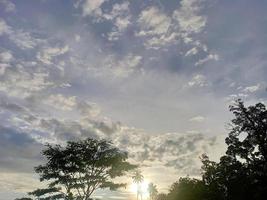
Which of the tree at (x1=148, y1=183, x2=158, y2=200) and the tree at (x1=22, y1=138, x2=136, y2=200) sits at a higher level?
the tree at (x1=148, y1=183, x2=158, y2=200)

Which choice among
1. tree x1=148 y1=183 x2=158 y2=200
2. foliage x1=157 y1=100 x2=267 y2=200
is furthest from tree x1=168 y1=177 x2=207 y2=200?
tree x1=148 y1=183 x2=158 y2=200

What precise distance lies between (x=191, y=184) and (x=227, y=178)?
1418 centimetres

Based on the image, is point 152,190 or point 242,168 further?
point 152,190

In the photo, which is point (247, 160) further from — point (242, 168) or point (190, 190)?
point (190, 190)

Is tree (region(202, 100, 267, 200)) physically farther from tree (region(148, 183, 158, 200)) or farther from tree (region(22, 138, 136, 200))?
tree (region(148, 183, 158, 200))

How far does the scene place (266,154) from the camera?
49.8m

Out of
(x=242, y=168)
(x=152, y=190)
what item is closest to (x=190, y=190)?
(x=242, y=168)

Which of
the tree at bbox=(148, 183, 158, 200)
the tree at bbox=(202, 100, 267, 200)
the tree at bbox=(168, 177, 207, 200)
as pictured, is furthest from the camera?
the tree at bbox=(148, 183, 158, 200)

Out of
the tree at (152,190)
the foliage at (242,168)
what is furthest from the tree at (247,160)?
the tree at (152,190)

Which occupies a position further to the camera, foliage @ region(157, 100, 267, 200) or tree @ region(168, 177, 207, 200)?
tree @ region(168, 177, 207, 200)

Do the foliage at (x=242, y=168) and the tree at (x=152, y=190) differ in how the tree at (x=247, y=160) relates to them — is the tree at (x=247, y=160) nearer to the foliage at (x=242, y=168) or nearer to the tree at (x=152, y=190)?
the foliage at (x=242, y=168)

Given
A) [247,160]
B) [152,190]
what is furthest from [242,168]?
[152,190]

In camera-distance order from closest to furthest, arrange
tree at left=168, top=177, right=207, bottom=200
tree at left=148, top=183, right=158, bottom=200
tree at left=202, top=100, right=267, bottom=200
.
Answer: tree at left=202, top=100, right=267, bottom=200, tree at left=168, top=177, right=207, bottom=200, tree at left=148, top=183, right=158, bottom=200

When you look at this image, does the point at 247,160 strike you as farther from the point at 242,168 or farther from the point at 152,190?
the point at 152,190
